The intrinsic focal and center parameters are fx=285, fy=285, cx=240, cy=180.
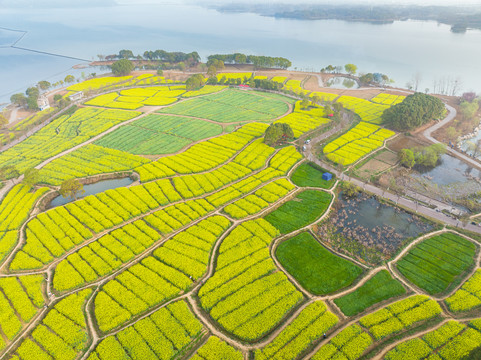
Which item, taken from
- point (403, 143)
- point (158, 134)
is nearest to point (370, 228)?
point (403, 143)

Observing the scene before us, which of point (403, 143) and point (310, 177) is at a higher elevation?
point (403, 143)

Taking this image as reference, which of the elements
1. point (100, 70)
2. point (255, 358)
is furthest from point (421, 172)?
point (100, 70)

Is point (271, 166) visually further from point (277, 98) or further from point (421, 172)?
point (277, 98)

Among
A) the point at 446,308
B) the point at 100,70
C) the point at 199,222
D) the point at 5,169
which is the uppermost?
the point at 100,70

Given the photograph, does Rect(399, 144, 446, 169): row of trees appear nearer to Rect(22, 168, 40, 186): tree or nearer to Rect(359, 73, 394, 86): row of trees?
Rect(359, 73, 394, 86): row of trees

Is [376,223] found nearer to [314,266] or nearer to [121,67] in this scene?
[314,266]
